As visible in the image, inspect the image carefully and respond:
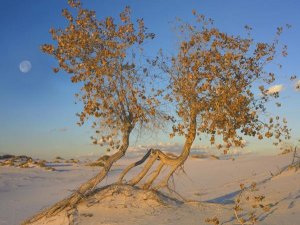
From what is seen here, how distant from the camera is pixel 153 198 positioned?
1186cm

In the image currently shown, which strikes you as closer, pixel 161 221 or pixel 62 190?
pixel 161 221

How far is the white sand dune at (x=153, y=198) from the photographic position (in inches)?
434

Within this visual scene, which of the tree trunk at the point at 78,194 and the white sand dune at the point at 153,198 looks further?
the tree trunk at the point at 78,194

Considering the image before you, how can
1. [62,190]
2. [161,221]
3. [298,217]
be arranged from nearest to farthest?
1. [161,221]
2. [298,217]
3. [62,190]

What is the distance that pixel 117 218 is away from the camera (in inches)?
425

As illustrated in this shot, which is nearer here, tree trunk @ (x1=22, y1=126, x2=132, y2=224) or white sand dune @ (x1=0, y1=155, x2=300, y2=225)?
white sand dune @ (x1=0, y1=155, x2=300, y2=225)

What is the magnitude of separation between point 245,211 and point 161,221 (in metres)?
2.57

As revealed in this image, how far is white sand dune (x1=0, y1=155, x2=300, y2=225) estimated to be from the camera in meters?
11.0

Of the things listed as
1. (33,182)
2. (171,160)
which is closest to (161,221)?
(171,160)

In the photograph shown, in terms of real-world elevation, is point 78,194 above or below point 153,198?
above

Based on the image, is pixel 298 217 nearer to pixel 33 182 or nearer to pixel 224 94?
pixel 224 94

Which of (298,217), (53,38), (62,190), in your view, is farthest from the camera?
(62,190)

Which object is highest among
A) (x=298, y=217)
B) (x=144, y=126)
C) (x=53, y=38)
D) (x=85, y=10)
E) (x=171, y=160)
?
(x=85, y=10)

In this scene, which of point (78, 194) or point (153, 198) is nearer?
point (153, 198)
